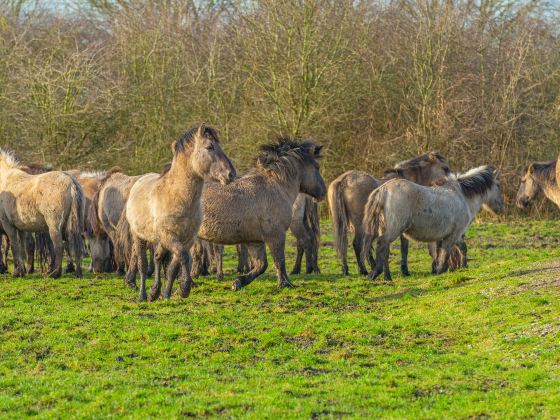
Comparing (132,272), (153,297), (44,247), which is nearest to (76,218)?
(132,272)

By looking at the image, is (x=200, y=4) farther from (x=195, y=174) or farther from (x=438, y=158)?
(x=195, y=174)

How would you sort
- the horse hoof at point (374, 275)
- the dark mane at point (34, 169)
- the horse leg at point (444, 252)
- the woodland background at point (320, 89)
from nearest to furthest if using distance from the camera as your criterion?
1. the horse hoof at point (374, 275)
2. the horse leg at point (444, 252)
3. the dark mane at point (34, 169)
4. the woodland background at point (320, 89)

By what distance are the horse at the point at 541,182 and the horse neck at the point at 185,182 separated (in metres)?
8.61

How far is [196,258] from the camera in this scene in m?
15.7

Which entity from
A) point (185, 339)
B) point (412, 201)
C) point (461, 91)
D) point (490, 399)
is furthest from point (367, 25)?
point (490, 399)

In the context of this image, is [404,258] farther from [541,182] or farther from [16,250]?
[16,250]

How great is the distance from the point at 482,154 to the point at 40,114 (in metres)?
12.9

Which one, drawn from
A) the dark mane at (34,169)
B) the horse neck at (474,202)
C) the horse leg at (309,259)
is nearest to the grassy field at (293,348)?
the horse leg at (309,259)

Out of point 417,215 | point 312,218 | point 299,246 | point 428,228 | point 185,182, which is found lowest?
point 299,246

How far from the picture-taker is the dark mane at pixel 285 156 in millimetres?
14359

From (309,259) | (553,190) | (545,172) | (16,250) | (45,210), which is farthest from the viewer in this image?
(545,172)

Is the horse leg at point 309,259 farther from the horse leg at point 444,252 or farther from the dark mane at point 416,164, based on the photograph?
the dark mane at point 416,164

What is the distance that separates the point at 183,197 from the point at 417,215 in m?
4.51

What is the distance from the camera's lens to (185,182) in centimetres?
1211
